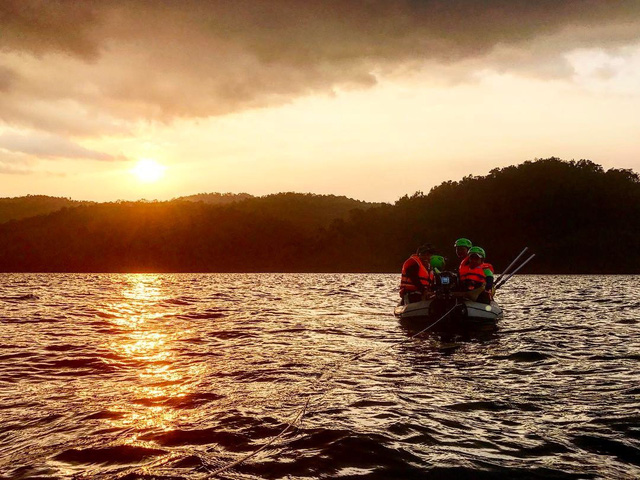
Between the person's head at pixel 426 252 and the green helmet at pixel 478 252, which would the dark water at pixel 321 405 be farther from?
the person's head at pixel 426 252

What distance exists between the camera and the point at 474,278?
18.3m

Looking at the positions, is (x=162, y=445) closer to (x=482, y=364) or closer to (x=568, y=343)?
(x=482, y=364)

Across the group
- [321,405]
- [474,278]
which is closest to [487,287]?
[474,278]

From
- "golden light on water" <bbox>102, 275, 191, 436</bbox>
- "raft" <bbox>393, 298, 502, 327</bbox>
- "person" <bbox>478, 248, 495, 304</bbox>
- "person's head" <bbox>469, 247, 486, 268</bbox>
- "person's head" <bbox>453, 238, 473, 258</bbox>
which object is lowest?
"golden light on water" <bbox>102, 275, 191, 436</bbox>

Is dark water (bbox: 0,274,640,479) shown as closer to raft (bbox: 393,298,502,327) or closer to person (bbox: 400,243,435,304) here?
raft (bbox: 393,298,502,327)

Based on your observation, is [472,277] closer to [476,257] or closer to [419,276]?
[476,257]

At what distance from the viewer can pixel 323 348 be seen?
13.8m

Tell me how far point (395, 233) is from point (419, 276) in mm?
141203

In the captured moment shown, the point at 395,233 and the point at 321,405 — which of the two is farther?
the point at 395,233

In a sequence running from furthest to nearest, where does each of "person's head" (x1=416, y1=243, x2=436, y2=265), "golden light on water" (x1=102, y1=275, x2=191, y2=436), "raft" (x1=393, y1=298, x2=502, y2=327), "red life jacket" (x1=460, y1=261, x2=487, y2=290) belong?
"person's head" (x1=416, y1=243, x2=436, y2=265), "red life jacket" (x1=460, y1=261, x2=487, y2=290), "raft" (x1=393, y1=298, x2=502, y2=327), "golden light on water" (x1=102, y1=275, x2=191, y2=436)

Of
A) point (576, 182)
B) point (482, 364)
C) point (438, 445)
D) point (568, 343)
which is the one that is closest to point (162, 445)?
point (438, 445)

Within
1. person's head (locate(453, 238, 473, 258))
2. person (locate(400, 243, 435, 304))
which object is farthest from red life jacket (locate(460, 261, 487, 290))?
person (locate(400, 243, 435, 304))

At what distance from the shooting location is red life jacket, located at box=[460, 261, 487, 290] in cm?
1827

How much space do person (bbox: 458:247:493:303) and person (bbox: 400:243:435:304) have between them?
1194mm
